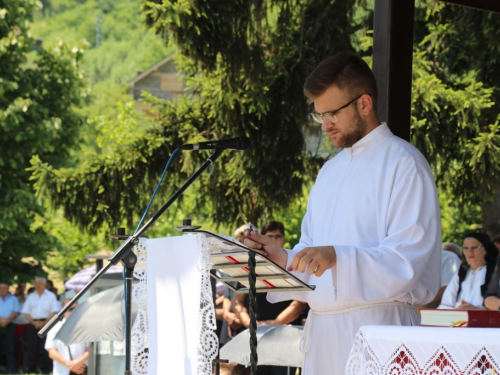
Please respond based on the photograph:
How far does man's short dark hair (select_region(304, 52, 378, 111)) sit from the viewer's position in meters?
3.56

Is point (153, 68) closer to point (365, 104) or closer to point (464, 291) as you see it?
point (464, 291)

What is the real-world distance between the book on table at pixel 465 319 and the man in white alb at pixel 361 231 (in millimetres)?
308

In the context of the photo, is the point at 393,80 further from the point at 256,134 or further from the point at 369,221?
the point at 256,134

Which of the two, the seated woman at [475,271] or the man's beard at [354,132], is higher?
the man's beard at [354,132]

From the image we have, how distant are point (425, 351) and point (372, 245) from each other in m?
0.93

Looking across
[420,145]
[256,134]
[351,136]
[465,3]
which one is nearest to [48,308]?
[256,134]

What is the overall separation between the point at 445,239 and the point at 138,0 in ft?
42.8

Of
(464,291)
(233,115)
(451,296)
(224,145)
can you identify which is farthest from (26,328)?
(224,145)

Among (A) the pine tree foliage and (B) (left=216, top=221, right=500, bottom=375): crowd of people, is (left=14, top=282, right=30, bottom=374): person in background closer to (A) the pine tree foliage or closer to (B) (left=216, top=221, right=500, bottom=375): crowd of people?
(A) the pine tree foliage

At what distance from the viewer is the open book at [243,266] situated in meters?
2.71

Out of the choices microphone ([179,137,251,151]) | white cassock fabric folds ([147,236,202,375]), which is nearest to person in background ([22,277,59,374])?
microphone ([179,137,251,151])

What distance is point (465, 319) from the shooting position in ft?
9.63

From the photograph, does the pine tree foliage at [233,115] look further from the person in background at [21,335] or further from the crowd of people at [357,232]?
the crowd of people at [357,232]

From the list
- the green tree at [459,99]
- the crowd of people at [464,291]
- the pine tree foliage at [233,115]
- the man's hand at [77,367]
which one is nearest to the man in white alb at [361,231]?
the crowd of people at [464,291]
